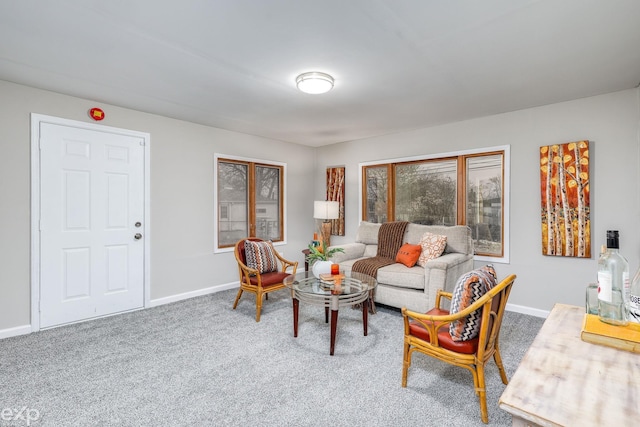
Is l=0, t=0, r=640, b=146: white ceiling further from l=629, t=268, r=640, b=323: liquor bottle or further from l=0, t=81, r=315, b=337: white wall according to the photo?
l=629, t=268, r=640, b=323: liquor bottle

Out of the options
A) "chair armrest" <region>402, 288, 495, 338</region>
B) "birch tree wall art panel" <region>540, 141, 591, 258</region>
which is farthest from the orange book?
"birch tree wall art panel" <region>540, 141, 591, 258</region>

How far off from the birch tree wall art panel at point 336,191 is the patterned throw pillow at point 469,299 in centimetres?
370

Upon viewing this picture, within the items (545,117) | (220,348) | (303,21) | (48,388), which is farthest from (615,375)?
(545,117)

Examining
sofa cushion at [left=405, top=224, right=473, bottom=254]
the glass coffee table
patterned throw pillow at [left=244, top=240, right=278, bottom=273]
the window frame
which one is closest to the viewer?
the glass coffee table

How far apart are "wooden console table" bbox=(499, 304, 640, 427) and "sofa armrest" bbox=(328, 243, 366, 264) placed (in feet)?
10.5

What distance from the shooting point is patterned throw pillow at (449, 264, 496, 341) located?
5.75ft

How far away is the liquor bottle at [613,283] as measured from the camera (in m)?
1.04

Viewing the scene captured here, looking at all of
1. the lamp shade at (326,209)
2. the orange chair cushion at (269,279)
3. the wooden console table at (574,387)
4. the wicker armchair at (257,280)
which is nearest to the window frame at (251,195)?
the lamp shade at (326,209)

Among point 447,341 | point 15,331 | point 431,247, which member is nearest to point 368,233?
point 431,247

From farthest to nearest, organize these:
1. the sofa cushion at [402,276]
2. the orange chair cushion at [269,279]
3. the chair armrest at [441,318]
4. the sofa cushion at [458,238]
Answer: the sofa cushion at [458,238] < the orange chair cushion at [269,279] < the sofa cushion at [402,276] < the chair armrest at [441,318]

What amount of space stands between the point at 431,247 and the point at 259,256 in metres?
2.10

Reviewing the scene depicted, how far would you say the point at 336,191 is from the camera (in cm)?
554

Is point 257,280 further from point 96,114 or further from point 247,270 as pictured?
point 96,114

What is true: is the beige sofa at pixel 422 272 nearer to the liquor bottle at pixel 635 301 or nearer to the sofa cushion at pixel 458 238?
the sofa cushion at pixel 458 238
